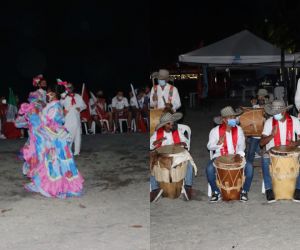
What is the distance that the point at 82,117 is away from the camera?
13477 millimetres

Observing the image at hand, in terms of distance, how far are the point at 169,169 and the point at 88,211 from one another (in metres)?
1.12

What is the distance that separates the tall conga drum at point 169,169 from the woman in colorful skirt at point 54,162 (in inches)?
45.7

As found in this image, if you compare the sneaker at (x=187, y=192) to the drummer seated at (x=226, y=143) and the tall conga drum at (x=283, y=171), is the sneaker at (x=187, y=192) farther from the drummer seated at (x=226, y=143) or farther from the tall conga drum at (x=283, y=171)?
the tall conga drum at (x=283, y=171)

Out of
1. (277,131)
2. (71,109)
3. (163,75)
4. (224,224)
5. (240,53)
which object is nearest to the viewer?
(224,224)

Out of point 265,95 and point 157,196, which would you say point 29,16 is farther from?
point 157,196

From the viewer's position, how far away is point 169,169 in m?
6.58

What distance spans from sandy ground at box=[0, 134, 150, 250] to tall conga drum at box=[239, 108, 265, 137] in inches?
69.0

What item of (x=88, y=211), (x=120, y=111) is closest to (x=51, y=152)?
(x=88, y=211)

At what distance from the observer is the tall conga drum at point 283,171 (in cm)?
630

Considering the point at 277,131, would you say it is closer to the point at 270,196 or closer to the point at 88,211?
the point at 270,196

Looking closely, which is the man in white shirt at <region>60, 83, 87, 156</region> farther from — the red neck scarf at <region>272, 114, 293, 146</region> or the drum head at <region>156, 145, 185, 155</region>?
the red neck scarf at <region>272, 114, 293, 146</region>

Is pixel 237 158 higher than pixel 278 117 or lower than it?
lower

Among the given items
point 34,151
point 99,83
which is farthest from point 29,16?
point 34,151

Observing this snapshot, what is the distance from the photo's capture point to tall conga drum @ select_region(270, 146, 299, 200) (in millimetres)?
6301
